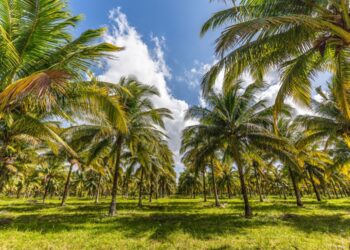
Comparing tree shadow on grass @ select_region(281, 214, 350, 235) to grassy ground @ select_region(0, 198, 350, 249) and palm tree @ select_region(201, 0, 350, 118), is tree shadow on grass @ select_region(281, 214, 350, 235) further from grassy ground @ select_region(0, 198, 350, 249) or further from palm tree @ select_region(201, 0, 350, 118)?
palm tree @ select_region(201, 0, 350, 118)

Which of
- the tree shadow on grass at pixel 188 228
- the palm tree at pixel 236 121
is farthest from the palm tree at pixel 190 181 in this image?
the tree shadow on grass at pixel 188 228

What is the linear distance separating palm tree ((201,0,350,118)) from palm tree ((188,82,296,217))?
615 centimetres

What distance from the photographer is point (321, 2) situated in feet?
16.6

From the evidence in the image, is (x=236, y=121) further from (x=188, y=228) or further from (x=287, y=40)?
(x=287, y=40)

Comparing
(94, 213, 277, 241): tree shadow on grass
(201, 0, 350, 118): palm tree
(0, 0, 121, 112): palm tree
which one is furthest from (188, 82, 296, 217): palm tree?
(0, 0, 121, 112): palm tree

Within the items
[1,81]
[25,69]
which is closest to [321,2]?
[25,69]

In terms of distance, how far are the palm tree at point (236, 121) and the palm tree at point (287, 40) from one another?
20.2 ft

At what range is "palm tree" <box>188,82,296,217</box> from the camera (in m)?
13.1

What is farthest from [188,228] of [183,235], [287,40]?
[287,40]

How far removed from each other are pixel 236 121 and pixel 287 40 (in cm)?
913

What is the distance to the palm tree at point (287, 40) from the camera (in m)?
4.21

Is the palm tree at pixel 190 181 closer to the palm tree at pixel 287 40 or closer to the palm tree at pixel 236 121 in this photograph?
the palm tree at pixel 236 121

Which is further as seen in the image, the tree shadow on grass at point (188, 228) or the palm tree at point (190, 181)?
the palm tree at point (190, 181)

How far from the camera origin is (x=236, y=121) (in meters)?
13.9
